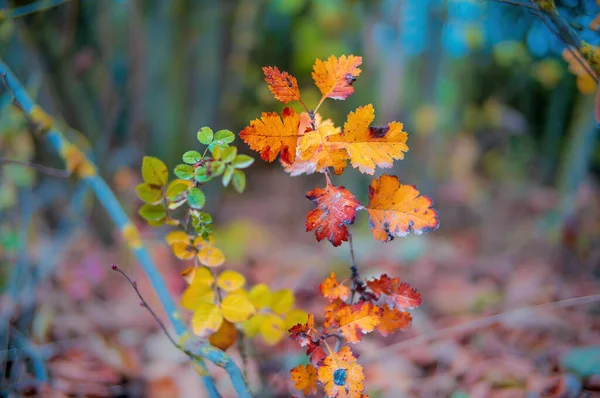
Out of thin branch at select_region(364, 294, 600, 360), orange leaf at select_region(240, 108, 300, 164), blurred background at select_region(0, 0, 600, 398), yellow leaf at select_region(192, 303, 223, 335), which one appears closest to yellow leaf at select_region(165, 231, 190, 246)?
yellow leaf at select_region(192, 303, 223, 335)

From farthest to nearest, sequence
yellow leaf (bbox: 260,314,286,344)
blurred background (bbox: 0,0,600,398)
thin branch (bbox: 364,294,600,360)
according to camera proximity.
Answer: blurred background (bbox: 0,0,600,398)
thin branch (bbox: 364,294,600,360)
yellow leaf (bbox: 260,314,286,344)

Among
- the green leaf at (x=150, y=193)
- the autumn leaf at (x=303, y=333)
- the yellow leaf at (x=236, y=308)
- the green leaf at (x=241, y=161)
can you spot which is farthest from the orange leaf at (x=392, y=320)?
the green leaf at (x=150, y=193)

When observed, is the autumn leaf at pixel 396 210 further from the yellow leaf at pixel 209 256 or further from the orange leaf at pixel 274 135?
the yellow leaf at pixel 209 256

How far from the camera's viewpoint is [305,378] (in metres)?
0.72

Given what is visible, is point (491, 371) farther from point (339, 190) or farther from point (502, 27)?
point (502, 27)

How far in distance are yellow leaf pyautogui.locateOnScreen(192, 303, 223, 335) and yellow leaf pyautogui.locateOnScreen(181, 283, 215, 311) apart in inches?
0.7

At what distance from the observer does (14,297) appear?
66.6 inches

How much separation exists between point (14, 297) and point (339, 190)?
5.40ft

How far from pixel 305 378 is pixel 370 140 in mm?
421

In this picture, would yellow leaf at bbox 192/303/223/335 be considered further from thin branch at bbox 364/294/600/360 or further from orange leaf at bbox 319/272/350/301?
thin branch at bbox 364/294/600/360

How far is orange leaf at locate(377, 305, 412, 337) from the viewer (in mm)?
751

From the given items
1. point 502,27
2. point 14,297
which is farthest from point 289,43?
point 14,297

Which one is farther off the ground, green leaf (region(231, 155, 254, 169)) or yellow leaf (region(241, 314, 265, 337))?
green leaf (region(231, 155, 254, 169))

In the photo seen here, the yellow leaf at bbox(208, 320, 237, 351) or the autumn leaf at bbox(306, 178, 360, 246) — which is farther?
the yellow leaf at bbox(208, 320, 237, 351)
